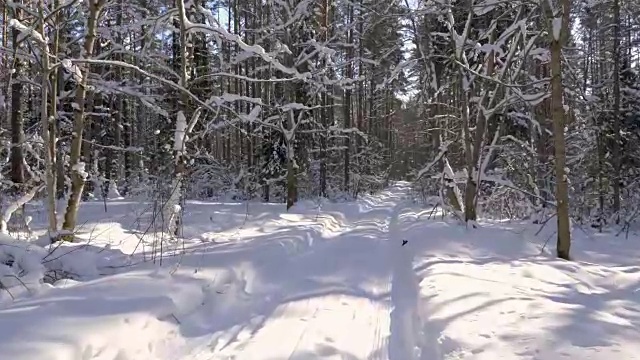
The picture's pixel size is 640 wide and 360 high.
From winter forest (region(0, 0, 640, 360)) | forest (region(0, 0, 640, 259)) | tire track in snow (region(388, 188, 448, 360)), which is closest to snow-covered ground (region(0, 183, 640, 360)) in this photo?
tire track in snow (region(388, 188, 448, 360))

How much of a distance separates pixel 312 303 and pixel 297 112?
11720 millimetres

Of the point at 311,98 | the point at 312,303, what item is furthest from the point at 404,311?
the point at 311,98

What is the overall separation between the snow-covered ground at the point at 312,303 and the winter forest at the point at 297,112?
193mm

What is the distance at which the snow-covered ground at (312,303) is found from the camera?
4.00m

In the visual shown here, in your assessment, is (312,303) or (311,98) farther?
(311,98)

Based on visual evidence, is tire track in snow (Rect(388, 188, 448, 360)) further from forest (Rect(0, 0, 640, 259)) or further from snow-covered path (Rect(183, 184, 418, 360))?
forest (Rect(0, 0, 640, 259))

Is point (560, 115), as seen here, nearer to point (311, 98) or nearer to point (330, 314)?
point (330, 314)

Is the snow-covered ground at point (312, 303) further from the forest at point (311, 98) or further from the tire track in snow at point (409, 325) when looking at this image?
the forest at point (311, 98)

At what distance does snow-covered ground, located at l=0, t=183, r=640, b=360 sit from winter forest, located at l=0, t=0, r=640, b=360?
193 millimetres

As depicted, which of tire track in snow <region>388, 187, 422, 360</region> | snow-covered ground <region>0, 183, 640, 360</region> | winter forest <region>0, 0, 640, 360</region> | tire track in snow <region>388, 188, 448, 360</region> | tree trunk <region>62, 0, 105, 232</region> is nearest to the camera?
snow-covered ground <region>0, 183, 640, 360</region>

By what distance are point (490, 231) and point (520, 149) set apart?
→ 4.96 metres

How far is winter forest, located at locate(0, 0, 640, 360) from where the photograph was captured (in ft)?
23.2

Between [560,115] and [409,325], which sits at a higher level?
[560,115]

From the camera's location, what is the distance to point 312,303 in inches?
224
